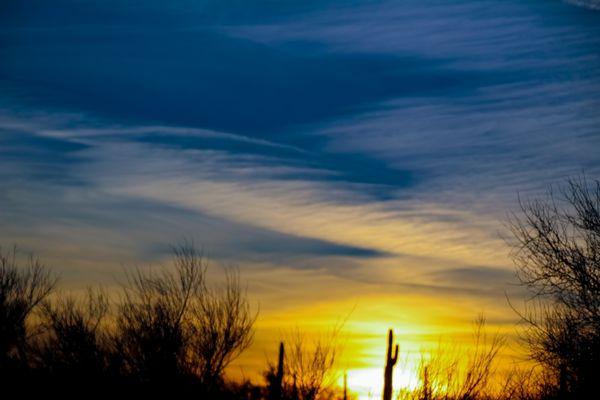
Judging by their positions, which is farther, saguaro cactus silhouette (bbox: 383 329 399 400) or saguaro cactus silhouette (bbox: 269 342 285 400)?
saguaro cactus silhouette (bbox: 269 342 285 400)

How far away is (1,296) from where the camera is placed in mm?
38375

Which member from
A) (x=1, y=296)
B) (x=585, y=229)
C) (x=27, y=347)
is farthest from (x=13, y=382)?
(x=585, y=229)

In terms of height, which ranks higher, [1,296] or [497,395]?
[1,296]

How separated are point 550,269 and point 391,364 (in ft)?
19.8

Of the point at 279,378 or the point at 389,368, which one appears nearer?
the point at 389,368

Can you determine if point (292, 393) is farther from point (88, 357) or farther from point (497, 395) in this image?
point (88, 357)

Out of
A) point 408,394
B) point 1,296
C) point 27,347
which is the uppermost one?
point 1,296

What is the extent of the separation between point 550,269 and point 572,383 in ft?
11.1

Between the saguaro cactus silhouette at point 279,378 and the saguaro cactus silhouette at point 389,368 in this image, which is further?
the saguaro cactus silhouette at point 279,378

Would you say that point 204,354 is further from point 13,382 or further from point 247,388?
point 13,382

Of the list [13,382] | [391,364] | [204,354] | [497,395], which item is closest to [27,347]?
[13,382]

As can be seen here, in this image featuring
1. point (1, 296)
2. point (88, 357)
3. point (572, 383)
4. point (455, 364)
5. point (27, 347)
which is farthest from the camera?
point (1, 296)

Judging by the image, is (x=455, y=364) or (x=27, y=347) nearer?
(x=455, y=364)

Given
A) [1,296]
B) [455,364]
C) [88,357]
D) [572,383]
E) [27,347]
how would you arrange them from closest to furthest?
1. [455,364]
2. [572,383]
3. [88,357]
4. [27,347]
5. [1,296]
